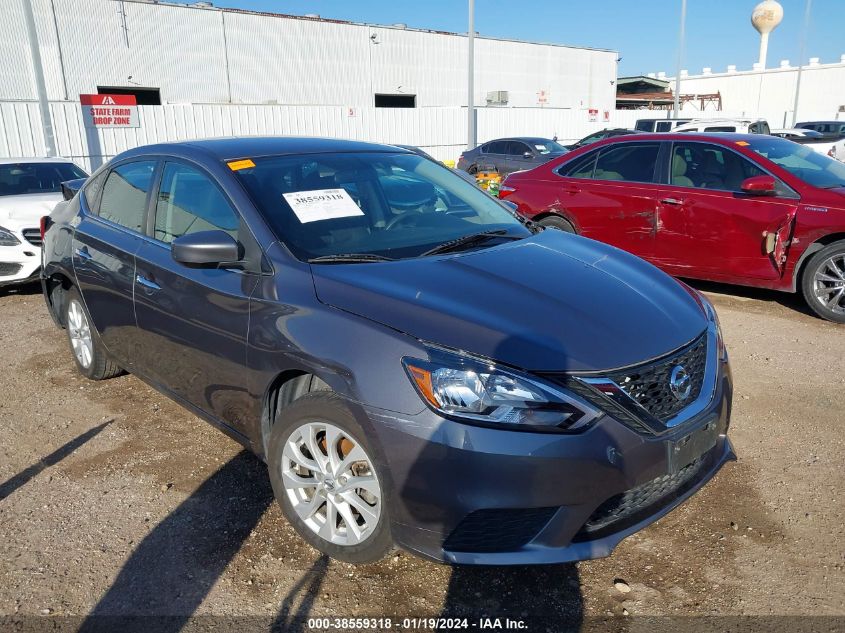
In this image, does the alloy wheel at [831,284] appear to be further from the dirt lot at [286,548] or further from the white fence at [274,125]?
the white fence at [274,125]

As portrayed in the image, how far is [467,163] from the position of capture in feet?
64.1

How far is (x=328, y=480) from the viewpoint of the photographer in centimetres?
262

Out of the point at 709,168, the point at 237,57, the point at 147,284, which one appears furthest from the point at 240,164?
the point at 237,57

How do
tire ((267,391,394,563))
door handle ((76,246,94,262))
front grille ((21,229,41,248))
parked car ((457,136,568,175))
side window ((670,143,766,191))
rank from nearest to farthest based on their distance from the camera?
tire ((267,391,394,563)), door handle ((76,246,94,262)), side window ((670,143,766,191)), front grille ((21,229,41,248)), parked car ((457,136,568,175))

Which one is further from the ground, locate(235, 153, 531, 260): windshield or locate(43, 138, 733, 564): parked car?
locate(235, 153, 531, 260): windshield

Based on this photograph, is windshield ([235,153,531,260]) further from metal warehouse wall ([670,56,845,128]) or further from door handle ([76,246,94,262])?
metal warehouse wall ([670,56,845,128])

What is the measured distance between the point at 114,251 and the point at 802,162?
5916 mm

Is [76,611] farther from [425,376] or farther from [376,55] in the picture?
[376,55]

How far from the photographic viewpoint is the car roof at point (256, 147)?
3.43m

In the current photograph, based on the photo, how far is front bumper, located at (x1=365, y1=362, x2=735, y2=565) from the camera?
2176 millimetres

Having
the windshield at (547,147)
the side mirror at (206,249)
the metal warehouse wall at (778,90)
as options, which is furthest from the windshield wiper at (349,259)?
the metal warehouse wall at (778,90)

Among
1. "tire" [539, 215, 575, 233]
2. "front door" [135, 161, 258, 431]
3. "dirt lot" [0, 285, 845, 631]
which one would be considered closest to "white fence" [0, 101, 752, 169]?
"tire" [539, 215, 575, 233]

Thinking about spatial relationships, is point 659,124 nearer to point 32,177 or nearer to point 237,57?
point 237,57

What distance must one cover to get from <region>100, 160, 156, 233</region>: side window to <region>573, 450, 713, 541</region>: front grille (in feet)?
9.20
